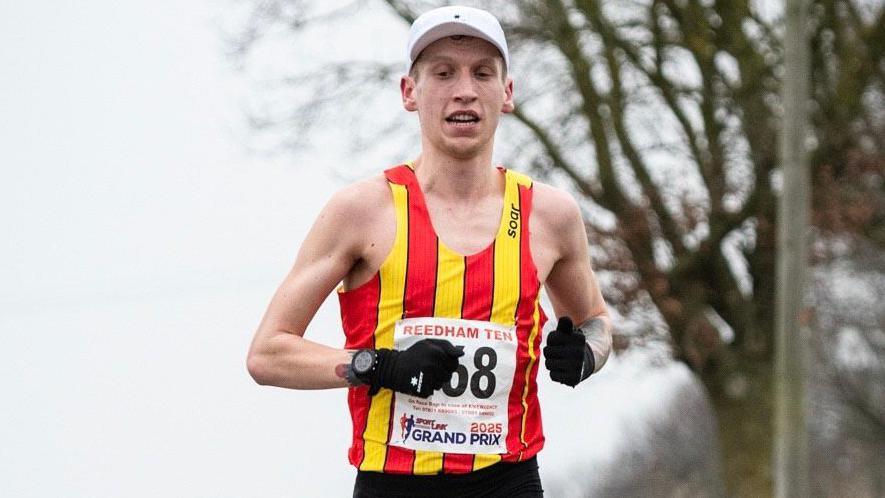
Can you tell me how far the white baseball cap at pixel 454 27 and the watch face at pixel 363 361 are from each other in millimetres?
791

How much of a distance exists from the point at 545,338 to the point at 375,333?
0.50 m

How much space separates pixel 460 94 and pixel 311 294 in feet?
1.99

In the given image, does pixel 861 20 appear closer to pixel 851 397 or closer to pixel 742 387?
pixel 742 387

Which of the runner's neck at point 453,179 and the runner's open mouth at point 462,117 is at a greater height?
the runner's open mouth at point 462,117

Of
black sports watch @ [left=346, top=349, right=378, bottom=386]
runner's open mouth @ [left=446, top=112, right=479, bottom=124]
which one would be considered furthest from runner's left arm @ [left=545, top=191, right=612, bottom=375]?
black sports watch @ [left=346, top=349, right=378, bottom=386]

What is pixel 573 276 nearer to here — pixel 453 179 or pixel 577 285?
pixel 577 285

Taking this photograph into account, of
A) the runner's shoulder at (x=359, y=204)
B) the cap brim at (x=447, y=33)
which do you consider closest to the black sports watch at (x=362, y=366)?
the runner's shoulder at (x=359, y=204)

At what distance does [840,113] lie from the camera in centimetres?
1639

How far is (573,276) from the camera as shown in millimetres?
4191

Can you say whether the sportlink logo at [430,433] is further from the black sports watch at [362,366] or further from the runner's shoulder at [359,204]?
the runner's shoulder at [359,204]

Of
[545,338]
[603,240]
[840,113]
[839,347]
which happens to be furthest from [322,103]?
[839,347]

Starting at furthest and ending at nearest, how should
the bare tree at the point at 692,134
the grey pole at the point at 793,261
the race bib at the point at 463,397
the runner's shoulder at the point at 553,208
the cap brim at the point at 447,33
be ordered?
1. the bare tree at the point at 692,134
2. the grey pole at the point at 793,261
3. the runner's shoulder at the point at 553,208
4. the cap brim at the point at 447,33
5. the race bib at the point at 463,397

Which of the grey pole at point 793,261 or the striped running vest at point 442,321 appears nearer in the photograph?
the striped running vest at point 442,321

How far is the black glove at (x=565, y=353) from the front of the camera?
3842mm
